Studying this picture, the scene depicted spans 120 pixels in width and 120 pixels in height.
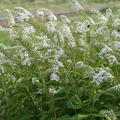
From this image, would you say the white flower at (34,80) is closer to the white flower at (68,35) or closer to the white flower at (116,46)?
the white flower at (68,35)

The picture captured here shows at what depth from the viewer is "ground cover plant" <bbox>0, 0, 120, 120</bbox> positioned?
14.8 ft

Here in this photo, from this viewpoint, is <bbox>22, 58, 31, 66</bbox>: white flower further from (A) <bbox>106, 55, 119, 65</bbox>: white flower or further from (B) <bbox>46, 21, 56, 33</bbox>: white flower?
(A) <bbox>106, 55, 119, 65</bbox>: white flower

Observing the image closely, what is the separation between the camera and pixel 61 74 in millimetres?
4555

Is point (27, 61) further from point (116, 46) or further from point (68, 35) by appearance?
point (116, 46)

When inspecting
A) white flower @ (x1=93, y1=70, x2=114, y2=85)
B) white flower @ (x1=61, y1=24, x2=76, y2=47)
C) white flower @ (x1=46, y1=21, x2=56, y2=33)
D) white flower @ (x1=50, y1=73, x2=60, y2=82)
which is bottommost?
white flower @ (x1=50, y1=73, x2=60, y2=82)

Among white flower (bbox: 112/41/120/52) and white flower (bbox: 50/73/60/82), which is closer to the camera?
white flower (bbox: 50/73/60/82)

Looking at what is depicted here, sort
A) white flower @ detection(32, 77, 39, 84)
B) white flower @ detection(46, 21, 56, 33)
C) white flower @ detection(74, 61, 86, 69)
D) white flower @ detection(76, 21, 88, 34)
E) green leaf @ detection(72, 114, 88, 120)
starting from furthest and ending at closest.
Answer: white flower @ detection(76, 21, 88, 34) < white flower @ detection(46, 21, 56, 33) < white flower @ detection(32, 77, 39, 84) < white flower @ detection(74, 61, 86, 69) < green leaf @ detection(72, 114, 88, 120)

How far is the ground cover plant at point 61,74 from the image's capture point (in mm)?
4525

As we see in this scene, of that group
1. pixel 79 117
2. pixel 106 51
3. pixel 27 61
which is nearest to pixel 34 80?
pixel 27 61

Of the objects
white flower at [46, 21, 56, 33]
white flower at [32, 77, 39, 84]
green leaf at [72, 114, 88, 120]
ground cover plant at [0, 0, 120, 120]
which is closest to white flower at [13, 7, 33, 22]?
ground cover plant at [0, 0, 120, 120]

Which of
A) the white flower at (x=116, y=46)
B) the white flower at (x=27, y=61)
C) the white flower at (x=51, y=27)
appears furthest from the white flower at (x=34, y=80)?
the white flower at (x=116, y=46)

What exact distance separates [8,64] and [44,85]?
1.91 ft

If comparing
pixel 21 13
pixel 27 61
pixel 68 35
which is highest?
pixel 21 13

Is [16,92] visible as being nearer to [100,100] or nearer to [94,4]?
[100,100]
